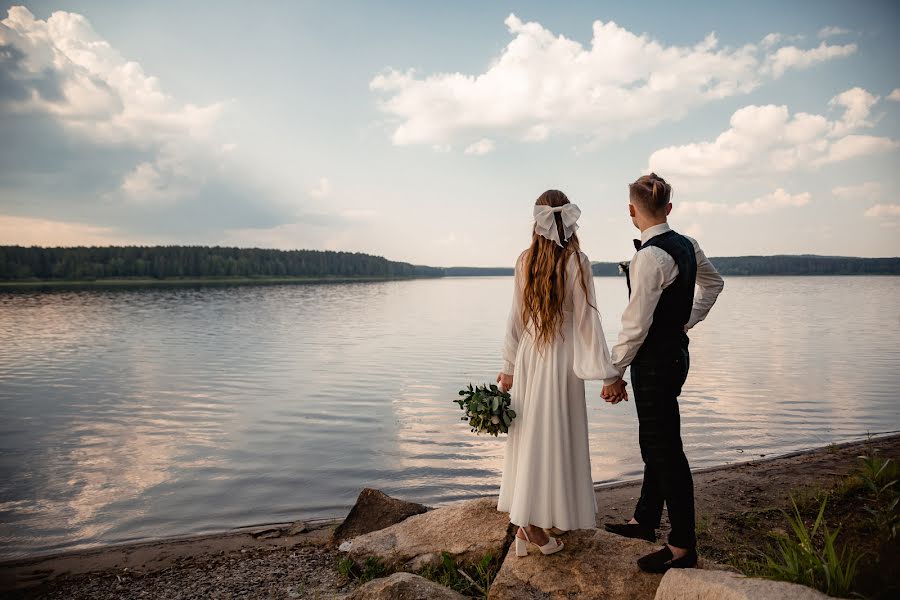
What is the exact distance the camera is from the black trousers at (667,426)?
401 cm

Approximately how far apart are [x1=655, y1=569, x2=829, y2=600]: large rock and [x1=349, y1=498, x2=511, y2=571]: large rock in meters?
1.96

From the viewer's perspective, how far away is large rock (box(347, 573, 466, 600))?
4.14m

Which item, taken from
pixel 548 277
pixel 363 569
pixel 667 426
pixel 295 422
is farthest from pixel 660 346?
pixel 295 422

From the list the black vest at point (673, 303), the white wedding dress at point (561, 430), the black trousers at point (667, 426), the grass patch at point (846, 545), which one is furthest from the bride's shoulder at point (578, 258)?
the grass patch at point (846, 545)

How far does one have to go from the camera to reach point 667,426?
4078 millimetres

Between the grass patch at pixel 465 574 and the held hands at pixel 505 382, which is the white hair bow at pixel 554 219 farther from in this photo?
the grass patch at pixel 465 574

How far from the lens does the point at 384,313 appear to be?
4597 centimetres

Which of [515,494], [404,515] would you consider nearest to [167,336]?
[404,515]

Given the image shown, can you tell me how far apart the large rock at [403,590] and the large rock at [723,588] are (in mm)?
1588

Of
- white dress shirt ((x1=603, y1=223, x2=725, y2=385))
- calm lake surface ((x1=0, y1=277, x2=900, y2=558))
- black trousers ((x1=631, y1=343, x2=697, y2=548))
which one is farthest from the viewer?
calm lake surface ((x1=0, y1=277, x2=900, y2=558))

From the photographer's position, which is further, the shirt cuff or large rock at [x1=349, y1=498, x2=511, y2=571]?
large rock at [x1=349, y1=498, x2=511, y2=571]

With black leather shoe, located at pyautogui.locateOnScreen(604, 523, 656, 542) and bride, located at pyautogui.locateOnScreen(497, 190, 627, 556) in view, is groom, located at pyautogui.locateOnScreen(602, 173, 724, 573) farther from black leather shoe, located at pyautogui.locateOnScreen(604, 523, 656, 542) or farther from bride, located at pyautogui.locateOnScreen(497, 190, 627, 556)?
black leather shoe, located at pyautogui.locateOnScreen(604, 523, 656, 542)

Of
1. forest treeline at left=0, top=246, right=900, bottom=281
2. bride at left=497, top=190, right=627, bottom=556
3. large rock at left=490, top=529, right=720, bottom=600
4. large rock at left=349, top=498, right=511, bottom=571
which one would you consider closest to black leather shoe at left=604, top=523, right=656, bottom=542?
large rock at left=490, top=529, right=720, bottom=600

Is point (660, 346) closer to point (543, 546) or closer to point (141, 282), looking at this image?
point (543, 546)
